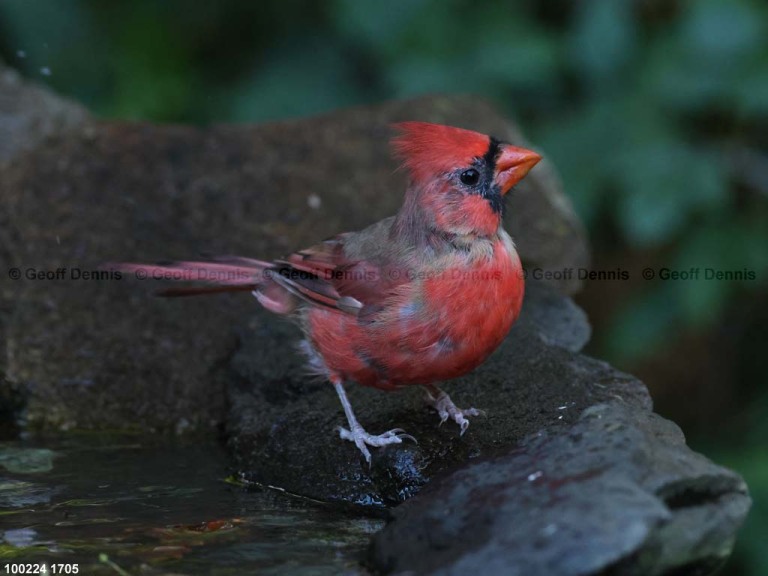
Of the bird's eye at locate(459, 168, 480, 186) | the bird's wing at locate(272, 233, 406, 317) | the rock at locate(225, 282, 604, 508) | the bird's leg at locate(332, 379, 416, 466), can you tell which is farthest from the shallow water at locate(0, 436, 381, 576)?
the bird's eye at locate(459, 168, 480, 186)

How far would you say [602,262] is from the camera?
22.6 ft

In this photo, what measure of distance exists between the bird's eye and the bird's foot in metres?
0.87

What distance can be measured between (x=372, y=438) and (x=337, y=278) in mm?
647

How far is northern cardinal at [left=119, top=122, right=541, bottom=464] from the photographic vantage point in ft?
10.9

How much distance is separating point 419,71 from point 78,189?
1883 mm

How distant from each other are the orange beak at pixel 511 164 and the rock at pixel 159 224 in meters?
0.93

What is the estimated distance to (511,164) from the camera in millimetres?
3623

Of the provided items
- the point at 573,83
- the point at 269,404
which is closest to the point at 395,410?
the point at 269,404

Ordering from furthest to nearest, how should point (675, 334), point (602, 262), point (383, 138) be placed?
point (602, 262), point (675, 334), point (383, 138)

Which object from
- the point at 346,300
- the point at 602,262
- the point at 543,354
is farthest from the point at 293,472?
the point at 602,262

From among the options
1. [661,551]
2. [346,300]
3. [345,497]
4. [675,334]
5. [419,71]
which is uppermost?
[419,71]

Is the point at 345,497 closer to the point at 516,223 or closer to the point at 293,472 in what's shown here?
the point at 293,472

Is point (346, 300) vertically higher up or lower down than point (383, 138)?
lower down

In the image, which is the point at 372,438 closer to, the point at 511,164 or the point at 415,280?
the point at 415,280
